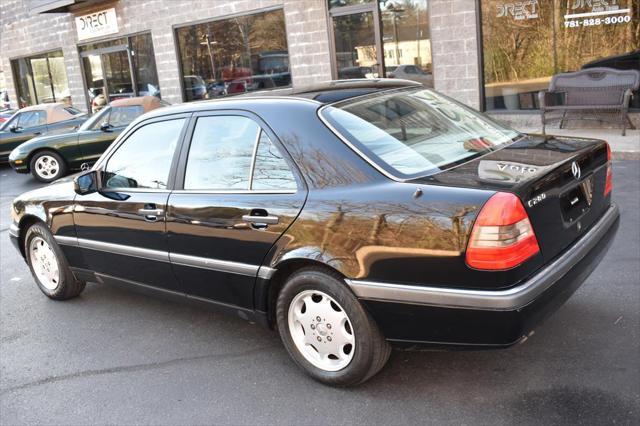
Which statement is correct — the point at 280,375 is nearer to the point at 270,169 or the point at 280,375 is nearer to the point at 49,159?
the point at 270,169

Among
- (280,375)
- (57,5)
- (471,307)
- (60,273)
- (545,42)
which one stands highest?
(57,5)

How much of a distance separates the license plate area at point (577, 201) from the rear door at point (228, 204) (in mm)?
1317

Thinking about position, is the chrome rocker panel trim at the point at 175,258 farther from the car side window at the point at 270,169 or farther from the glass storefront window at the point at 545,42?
the glass storefront window at the point at 545,42

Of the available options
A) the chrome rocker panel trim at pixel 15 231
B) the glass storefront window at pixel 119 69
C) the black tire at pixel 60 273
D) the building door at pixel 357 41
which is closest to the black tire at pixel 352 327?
the black tire at pixel 60 273

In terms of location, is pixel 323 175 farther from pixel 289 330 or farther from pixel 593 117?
pixel 593 117

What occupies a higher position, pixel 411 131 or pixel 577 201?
pixel 411 131

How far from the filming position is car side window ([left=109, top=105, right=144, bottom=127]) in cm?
1189

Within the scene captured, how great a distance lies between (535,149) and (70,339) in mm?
3303

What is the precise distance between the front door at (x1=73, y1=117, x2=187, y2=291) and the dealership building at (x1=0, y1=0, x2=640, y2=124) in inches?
123

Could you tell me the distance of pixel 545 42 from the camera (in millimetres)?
11469

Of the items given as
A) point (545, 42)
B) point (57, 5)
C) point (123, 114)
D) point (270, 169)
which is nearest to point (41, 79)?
point (57, 5)

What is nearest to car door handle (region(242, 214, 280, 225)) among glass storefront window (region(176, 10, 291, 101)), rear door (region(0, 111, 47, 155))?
glass storefront window (region(176, 10, 291, 101))

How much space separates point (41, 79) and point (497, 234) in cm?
2323

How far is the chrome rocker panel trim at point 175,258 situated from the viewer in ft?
11.6
